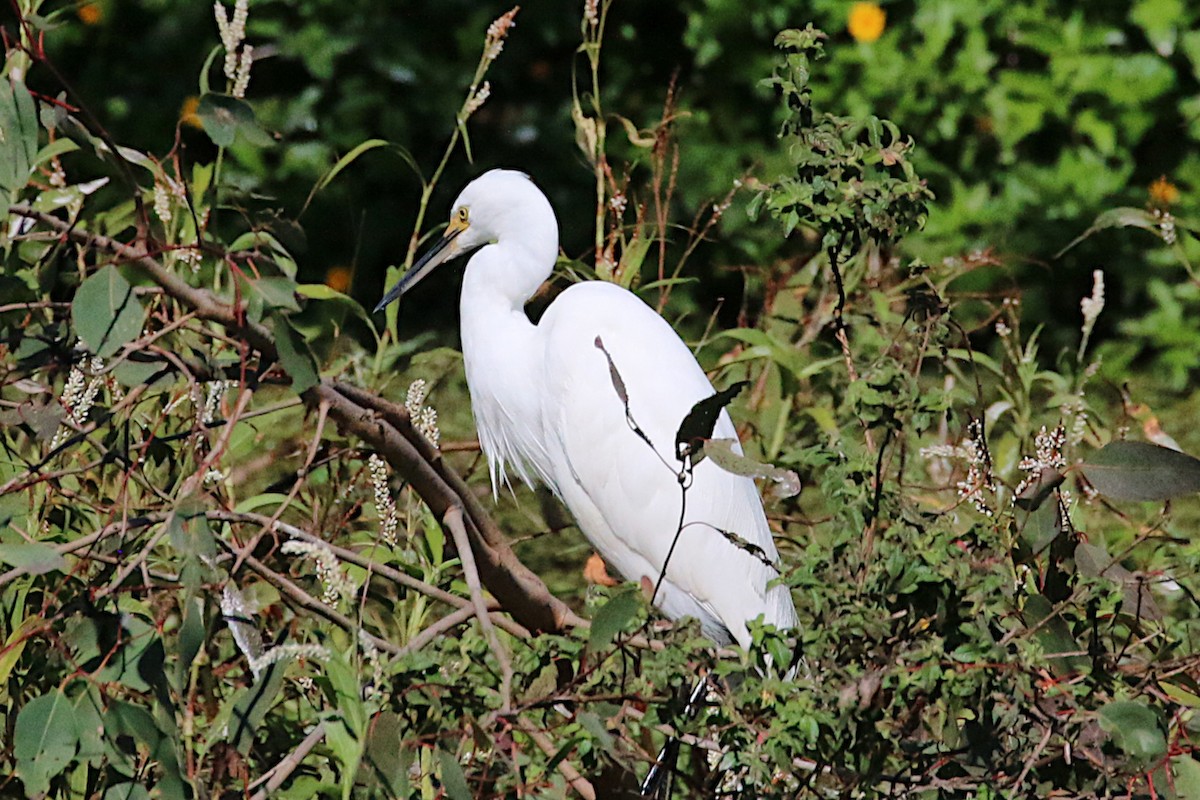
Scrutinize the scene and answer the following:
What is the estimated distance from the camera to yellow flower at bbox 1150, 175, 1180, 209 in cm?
412

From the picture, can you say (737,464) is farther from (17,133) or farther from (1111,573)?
(17,133)

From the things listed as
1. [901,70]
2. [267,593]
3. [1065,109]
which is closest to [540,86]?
[901,70]

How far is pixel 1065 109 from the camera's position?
4688mm

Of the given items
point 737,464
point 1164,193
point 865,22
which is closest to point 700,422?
point 737,464

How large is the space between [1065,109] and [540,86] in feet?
5.45

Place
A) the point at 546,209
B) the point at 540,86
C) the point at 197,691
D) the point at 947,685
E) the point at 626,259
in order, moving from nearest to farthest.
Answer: the point at 947,685, the point at 197,691, the point at 546,209, the point at 626,259, the point at 540,86

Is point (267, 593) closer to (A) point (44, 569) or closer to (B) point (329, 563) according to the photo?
(A) point (44, 569)

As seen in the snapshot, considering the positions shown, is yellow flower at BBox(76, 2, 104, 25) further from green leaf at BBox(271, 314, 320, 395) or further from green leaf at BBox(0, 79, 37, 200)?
green leaf at BBox(271, 314, 320, 395)

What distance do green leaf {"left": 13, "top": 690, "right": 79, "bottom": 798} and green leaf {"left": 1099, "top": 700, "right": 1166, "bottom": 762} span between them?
3.16 feet

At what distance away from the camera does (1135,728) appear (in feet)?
4.45

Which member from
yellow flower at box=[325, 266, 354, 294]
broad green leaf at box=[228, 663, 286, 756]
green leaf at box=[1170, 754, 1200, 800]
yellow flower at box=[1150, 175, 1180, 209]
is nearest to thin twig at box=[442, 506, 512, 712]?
broad green leaf at box=[228, 663, 286, 756]

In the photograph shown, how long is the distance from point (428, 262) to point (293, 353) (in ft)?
4.14

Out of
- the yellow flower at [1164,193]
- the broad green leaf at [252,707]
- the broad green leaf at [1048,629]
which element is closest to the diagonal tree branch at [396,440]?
the broad green leaf at [252,707]

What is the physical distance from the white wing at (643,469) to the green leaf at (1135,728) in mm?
1109
